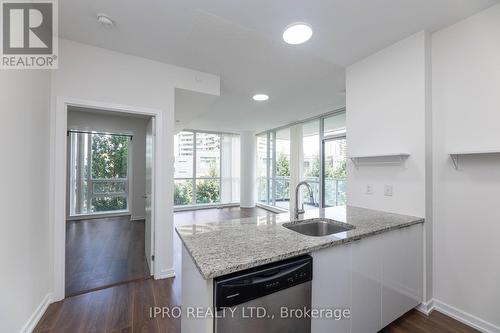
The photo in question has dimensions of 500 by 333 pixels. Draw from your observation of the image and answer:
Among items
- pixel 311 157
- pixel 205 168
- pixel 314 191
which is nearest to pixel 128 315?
pixel 314 191

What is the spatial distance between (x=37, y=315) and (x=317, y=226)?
2546mm

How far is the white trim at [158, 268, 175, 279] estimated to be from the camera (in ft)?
8.29

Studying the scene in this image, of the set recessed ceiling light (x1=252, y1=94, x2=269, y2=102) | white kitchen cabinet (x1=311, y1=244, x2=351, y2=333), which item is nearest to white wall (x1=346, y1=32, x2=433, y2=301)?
white kitchen cabinet (x1=311, y1=244, x2=351, y2=333)

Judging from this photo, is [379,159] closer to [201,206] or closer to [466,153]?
[466,153]

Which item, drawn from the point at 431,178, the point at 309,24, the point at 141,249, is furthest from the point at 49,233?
the point at 431,178

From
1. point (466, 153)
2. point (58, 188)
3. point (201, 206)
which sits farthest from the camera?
point (201, 206)

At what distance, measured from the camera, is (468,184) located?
1780 mm

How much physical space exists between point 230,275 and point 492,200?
7.00 feet

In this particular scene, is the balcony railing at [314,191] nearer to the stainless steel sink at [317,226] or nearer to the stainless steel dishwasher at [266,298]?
the stainless steel sink at [317,226]

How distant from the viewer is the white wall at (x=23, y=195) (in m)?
1.36

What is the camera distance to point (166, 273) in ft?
8.40

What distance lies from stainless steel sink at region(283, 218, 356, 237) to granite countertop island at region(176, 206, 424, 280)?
0.19ft

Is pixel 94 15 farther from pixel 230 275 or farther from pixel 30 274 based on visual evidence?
pixel 230 275

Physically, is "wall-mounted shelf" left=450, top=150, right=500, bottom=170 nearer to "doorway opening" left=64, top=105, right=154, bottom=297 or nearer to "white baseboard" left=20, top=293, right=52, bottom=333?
"white baseboard" left=20, top=293, right=52, bottom=333
